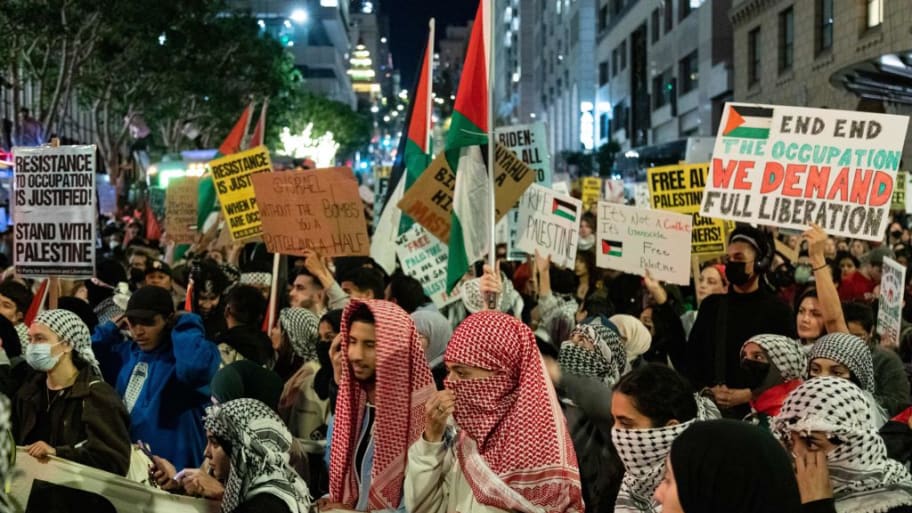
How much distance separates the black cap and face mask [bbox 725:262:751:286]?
2.99 m

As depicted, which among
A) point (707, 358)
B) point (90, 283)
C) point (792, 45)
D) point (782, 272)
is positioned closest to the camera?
point (707, 358)

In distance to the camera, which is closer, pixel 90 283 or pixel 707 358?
pixel 707 358

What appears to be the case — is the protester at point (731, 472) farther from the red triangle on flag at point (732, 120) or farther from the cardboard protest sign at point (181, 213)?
the cardboard protest sign at point (181, 213)

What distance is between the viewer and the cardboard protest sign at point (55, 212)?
29.1ft

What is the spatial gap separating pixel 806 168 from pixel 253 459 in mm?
4460

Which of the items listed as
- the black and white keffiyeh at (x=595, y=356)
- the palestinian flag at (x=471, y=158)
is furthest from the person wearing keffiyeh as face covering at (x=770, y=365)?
the palestinian flag at (x=471, y=158)

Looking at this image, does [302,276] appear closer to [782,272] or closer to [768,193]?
[768,193]

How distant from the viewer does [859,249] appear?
16969 millimetres

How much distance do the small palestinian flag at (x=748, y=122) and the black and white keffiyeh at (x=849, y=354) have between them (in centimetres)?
274

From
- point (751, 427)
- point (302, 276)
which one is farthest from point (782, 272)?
point (751, 427)

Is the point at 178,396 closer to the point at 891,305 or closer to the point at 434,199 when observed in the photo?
the point at 434,199

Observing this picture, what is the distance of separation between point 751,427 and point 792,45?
1511 inches

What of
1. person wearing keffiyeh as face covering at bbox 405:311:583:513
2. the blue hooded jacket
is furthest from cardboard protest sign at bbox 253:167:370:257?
person wearing keffiyeh as face covering at bbox 405:311:583:513

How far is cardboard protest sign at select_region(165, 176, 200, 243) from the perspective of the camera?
16.9 meters
